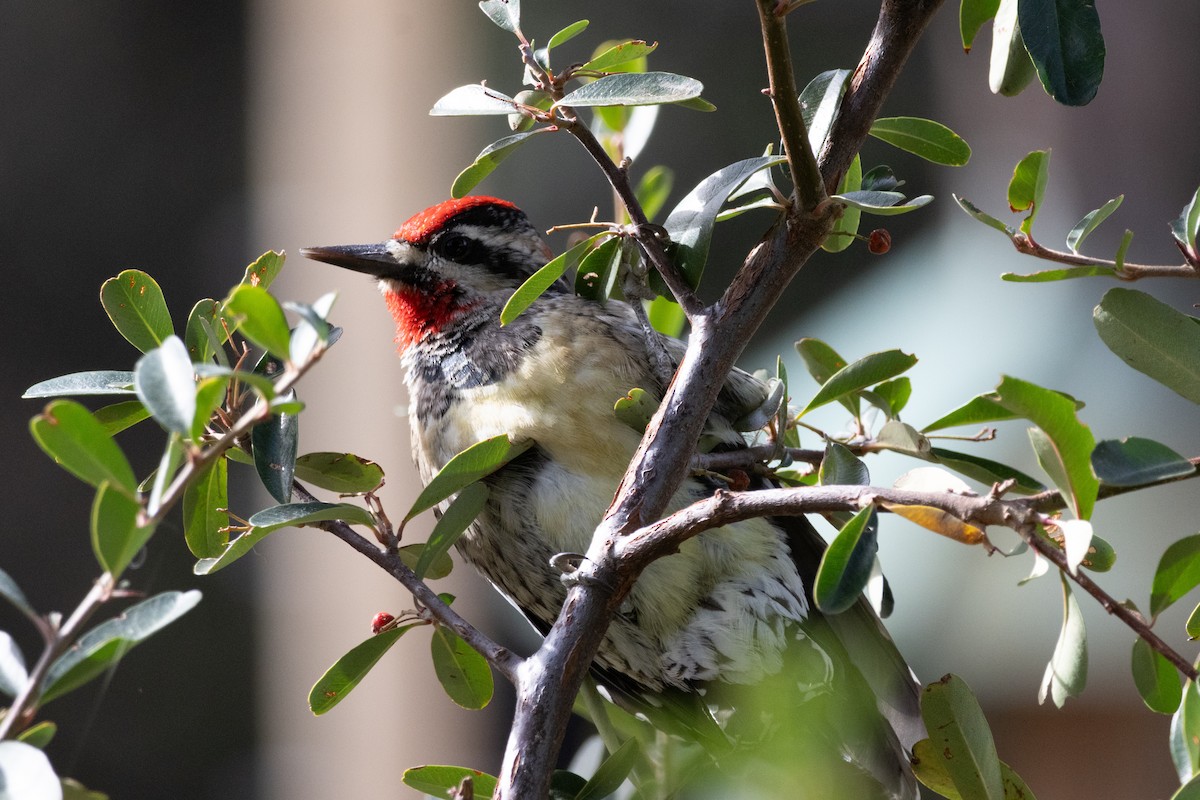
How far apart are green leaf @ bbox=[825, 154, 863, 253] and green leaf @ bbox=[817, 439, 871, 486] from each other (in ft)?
0.66

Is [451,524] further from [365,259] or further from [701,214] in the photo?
[365,259]

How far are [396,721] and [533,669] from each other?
3763 mm

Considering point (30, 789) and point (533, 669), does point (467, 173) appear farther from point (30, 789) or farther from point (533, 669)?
point (30, 789)

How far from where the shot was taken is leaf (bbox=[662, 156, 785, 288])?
3.85 feet

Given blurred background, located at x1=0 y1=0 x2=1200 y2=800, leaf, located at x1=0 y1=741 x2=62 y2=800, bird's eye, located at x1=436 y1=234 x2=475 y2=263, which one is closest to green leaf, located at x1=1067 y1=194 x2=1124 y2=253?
leaf, located at x1=0 y1=741 x2=62 y2=800

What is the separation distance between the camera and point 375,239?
4.77 m

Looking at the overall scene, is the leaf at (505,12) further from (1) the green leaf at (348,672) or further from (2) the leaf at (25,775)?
(2) the leaf at (25,775)

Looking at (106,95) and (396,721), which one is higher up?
(106,95)

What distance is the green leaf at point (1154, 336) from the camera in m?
0.99

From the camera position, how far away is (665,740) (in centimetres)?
163

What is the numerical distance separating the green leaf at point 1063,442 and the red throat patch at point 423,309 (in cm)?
131

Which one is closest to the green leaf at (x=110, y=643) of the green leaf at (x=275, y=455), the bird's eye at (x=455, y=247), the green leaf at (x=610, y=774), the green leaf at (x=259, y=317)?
the green leaf at (x=259, y=317)

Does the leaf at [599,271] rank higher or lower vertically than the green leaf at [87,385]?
lower

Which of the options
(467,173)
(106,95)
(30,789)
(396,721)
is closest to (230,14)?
(106,95)
